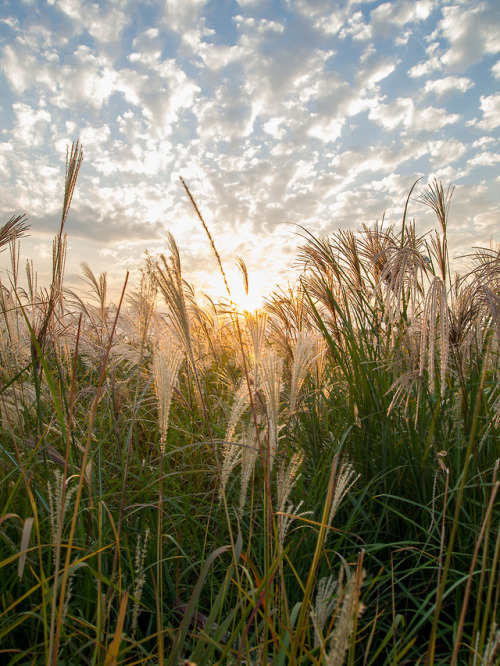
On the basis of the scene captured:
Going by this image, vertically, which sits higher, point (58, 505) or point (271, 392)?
point (271, 392)

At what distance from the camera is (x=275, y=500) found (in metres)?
2.04

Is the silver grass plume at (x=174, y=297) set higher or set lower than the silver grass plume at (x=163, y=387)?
higher

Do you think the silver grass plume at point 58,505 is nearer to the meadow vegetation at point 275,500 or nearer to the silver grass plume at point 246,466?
the meadow vegetation at point 275,500

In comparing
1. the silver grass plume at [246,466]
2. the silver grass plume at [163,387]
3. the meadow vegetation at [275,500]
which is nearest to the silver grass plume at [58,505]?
the meadow vegetation at [275,500]

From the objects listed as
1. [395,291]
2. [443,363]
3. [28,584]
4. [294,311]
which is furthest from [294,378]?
[294,311]

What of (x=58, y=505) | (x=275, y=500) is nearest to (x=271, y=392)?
(x=58, y=505)

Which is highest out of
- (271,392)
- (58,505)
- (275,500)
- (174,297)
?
(174,297)

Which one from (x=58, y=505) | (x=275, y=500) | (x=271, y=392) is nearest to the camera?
(x=58, y=505)

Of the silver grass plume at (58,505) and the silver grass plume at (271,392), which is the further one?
the silver grass plume at (271,392)

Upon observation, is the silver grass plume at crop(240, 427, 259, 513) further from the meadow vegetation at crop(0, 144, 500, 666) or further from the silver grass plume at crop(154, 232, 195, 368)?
the silver grass plume at crop(154, 232, 195, 368)

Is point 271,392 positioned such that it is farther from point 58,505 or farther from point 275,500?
point 275,500

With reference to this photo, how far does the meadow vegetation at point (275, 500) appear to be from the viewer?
1.09m

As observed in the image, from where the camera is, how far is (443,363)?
1.26m

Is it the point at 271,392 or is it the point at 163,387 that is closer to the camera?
the point at 163,387
